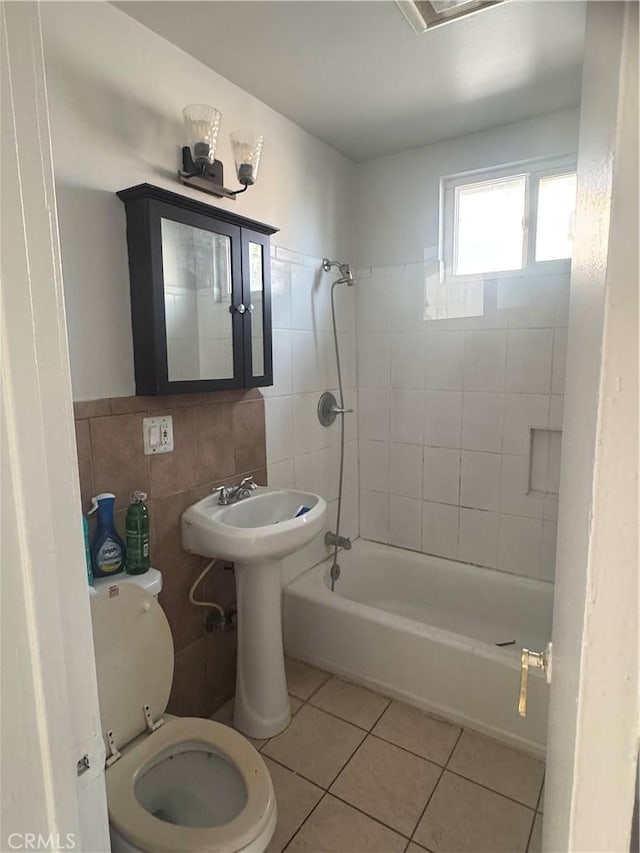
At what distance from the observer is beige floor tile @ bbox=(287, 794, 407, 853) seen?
138 cm

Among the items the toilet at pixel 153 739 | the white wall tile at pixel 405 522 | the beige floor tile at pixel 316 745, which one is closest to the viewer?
the toilet at pixel 153 739

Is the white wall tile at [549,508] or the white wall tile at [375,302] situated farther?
the white wall tile at [375,302]

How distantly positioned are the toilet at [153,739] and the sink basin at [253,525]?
27cm

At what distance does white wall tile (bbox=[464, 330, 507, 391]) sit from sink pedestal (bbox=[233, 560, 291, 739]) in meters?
1.30

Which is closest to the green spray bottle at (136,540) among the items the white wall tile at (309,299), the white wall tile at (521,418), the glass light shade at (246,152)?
the white wall tile at (309,299)

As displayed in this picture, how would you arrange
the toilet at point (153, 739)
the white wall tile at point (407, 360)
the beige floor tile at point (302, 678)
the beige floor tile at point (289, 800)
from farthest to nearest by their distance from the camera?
the white wall tile at point (407, 360)
the beige floor tile at point (302, 678)
the beige floor tile at point (289, 800)
the toilet at point (153, 739)

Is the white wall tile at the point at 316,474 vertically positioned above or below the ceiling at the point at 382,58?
below

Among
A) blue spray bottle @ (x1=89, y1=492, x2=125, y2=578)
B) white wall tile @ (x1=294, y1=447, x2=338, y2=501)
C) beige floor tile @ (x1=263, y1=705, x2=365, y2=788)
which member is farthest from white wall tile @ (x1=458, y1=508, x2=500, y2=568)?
blue spray bottle @ (x1=89, y1=492, x2=125, y2=578)

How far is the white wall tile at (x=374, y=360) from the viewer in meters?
2.52

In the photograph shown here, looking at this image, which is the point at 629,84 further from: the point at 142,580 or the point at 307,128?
the point at 307,128

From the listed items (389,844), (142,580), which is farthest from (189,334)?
(389,844)

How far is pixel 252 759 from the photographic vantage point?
1209 mm

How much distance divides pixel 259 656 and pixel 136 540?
2.33 feet

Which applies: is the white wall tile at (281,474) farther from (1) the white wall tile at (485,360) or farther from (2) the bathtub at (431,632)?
(1) the white wall tile at (485,360)
